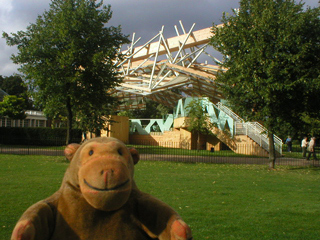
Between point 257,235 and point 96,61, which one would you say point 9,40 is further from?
point 257,235

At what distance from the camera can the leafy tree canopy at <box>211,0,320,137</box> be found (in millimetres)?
14531

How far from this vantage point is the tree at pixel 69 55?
17.0 meters

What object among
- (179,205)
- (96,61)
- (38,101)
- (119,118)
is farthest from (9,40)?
(119,118)

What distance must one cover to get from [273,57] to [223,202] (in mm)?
9395

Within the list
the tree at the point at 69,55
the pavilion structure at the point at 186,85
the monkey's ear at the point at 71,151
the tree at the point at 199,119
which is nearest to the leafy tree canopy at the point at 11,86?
the pavilion structure at the point at 186,85

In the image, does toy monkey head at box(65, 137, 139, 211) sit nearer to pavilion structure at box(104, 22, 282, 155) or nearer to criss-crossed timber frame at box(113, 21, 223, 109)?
pavilion structure at box(104, 22, 282, 155)

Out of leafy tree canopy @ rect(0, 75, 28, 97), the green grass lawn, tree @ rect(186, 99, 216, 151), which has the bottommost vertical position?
the green grass lawn

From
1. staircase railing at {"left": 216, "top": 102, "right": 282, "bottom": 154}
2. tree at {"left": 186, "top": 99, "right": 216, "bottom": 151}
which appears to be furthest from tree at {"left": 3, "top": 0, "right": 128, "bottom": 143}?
staircase railing at {"left": 216, "top": 102, "right": 282, "bottom": 154}

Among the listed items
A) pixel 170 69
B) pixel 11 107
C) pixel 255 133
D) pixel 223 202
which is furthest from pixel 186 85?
pixel 223 202

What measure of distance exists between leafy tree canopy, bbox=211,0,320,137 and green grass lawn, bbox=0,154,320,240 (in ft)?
15.3

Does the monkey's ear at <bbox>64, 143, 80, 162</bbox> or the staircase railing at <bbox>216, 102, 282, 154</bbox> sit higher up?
the staircase railing at <bbox>216, 102, 282, 154</bbox>

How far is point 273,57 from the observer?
14.9 m

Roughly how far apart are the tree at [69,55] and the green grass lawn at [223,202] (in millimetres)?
6197

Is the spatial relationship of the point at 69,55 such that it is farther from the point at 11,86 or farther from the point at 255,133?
the point at 11,86
